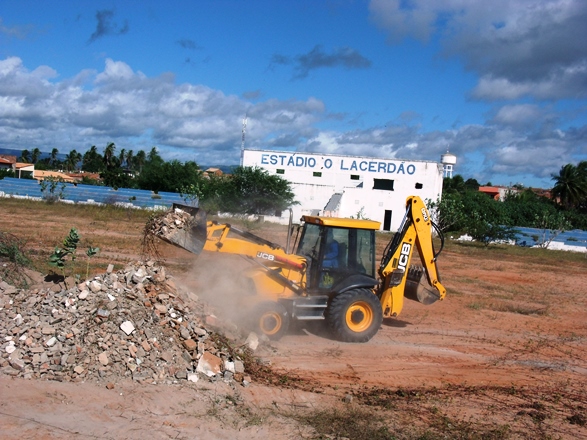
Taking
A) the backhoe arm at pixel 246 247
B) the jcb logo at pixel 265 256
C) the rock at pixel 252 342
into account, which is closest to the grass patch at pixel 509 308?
the backhoe arm at pixel 246 247

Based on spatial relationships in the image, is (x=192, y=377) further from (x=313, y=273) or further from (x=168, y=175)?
(x=168, y=175)

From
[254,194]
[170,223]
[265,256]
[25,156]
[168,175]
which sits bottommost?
[265,256]

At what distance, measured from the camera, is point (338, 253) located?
34.1 feet

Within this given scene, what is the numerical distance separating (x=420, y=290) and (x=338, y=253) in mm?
2109

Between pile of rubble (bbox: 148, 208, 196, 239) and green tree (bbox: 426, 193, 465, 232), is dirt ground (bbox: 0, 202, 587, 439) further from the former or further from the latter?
green tree (bbox: 426, 193, 465, 232)

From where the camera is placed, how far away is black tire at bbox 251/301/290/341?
982 cm

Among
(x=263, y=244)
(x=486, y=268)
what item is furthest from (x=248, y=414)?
(x=486, y=268)

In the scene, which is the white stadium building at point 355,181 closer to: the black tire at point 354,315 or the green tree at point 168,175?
the green tree at point 168,175

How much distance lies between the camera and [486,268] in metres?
26.2

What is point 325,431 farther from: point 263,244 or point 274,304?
point 263,244

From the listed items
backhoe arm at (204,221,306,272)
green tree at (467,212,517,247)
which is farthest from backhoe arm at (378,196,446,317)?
green tree at (467,212,517,247)

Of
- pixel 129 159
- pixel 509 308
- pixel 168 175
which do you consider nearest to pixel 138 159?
pixel 129 159

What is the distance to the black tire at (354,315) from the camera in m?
10.2

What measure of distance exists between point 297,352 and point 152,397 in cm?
313
